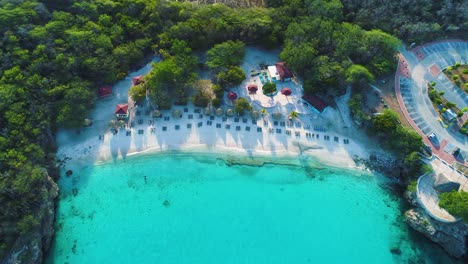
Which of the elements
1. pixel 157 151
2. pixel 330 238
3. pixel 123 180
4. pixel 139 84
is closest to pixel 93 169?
pixel 123 180

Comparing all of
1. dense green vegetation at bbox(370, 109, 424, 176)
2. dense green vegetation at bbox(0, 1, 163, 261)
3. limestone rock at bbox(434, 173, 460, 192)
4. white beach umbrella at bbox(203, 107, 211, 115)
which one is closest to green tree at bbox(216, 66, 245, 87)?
white beach umbrella at bbox(203, 107, 211, 115)

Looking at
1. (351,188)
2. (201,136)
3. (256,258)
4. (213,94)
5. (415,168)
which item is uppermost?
(213,94)

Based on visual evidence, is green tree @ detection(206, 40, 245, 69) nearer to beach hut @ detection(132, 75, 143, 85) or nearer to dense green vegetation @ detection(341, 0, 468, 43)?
beach hut @ detection(132, 75, 143, 85)

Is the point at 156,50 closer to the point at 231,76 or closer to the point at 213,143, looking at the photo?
the point at 231,76

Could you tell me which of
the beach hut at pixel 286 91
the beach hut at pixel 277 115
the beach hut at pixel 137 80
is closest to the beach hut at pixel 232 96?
the beach hut at pixel 277 115

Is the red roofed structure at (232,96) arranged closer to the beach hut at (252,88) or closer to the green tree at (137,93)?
the beach hut at (252,88)

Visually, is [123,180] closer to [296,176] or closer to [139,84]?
[139,84]

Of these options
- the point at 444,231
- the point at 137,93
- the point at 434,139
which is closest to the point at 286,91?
the point at 434,139
